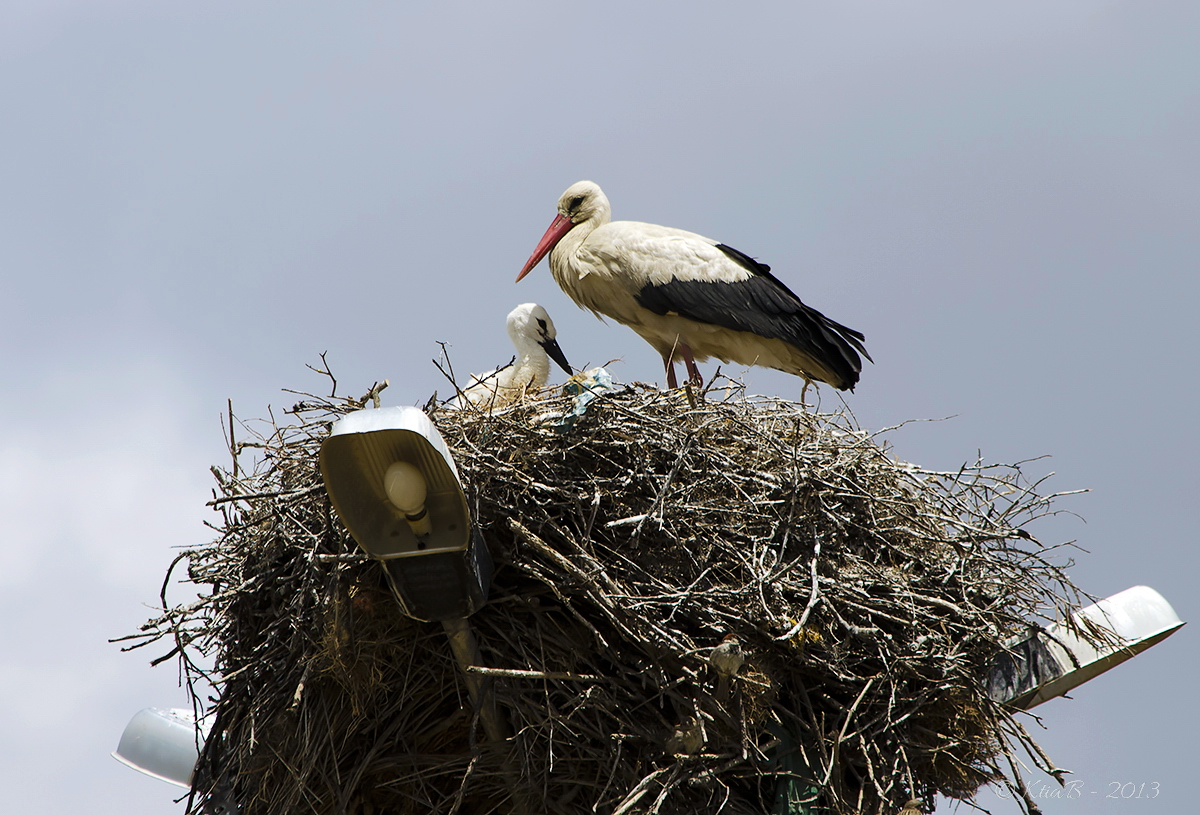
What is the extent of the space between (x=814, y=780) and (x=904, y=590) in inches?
24.5

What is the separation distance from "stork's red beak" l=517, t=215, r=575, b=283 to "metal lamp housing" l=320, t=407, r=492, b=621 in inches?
131

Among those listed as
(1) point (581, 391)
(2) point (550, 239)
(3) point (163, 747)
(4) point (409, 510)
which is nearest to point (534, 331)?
(2) point (550, 239)

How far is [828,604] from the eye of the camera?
11.2 ft

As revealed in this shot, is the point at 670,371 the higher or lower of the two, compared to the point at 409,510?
higher

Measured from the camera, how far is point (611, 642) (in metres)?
3.32

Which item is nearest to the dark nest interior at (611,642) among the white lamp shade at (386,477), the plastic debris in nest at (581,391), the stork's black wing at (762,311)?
the plastic debris in nest at (581,391)

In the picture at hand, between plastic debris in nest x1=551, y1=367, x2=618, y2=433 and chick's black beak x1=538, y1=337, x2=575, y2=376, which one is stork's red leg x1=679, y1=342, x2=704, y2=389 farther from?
plastic debris in nest x1=551, y1=367, x2=618, y2=433

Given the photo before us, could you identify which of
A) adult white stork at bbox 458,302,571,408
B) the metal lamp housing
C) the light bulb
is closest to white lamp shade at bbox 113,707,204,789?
the metal lamp housing

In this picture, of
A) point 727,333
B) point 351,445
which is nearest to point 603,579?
point 351,445

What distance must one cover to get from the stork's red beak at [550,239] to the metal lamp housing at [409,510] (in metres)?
3.34

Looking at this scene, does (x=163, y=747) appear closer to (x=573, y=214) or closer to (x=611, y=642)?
(x=611, y=642)

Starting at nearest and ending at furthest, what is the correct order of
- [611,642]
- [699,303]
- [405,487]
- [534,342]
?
[405,487], [611,642], [699,303], [534,342]

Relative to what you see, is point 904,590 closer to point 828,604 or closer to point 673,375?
point 828,604

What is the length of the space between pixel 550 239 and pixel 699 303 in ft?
3.28
